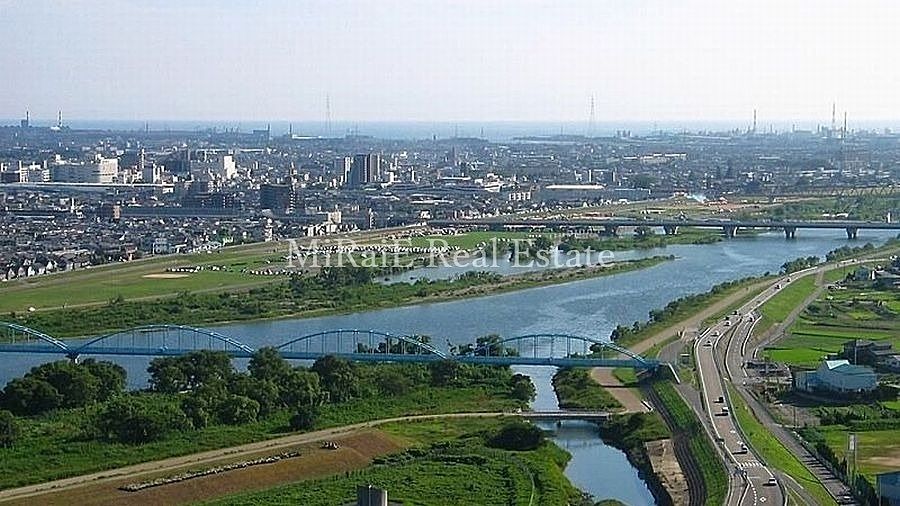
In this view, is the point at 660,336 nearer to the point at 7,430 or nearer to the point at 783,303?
the point at 783,303

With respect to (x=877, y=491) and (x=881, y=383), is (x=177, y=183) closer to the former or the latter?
(x=881, y=383)

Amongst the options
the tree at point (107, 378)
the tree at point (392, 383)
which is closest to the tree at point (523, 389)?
the tree at point (392, 383)

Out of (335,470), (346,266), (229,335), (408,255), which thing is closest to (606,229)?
(408,255)

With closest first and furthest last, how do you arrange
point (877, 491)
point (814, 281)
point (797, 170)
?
point (877, 491)
point (814, 281)
point (797, 170)

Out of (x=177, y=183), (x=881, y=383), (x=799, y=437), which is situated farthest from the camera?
(x=177, y=183)

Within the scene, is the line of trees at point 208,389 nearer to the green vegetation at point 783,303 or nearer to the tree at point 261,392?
the tree at point 261,392

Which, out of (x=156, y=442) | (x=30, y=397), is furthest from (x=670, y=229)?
(x=156, y=442)

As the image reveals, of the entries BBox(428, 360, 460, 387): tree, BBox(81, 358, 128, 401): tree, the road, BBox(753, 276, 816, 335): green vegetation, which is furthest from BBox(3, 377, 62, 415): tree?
BBox(753, 276, 816, 335): green vegetation
